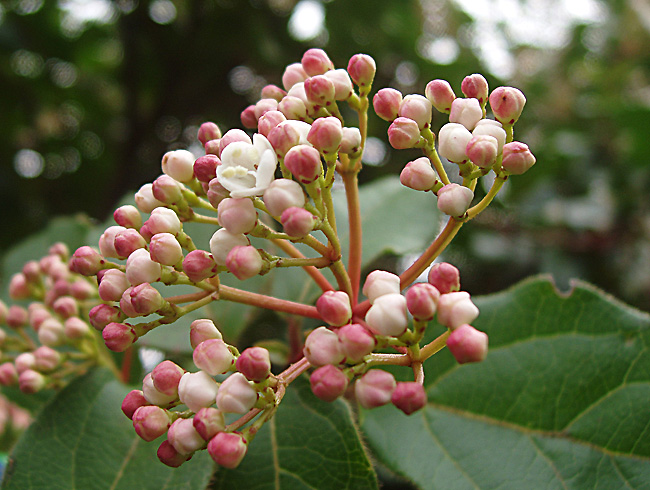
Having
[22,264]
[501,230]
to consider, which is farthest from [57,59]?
[501,230]

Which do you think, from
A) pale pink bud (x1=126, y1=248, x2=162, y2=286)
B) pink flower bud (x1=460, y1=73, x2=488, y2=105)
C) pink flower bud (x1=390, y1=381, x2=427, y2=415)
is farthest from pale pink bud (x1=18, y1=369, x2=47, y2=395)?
pink flower bud (x1=460, y1=73, x2=488, y2=105)

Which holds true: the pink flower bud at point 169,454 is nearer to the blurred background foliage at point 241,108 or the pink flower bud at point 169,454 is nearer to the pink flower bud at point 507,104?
the pink flower bud at point 507,104

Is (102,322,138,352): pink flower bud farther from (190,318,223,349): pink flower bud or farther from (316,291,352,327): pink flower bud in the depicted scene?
(316,291,352,327): pink flower bud

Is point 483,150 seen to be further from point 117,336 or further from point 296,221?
point 117,336

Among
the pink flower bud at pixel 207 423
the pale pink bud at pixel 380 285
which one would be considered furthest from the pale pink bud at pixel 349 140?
the pink flower bud at pixel 207 423

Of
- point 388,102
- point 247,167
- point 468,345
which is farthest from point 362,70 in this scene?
point 468,345

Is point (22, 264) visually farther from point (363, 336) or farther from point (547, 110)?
point (547, 110)
